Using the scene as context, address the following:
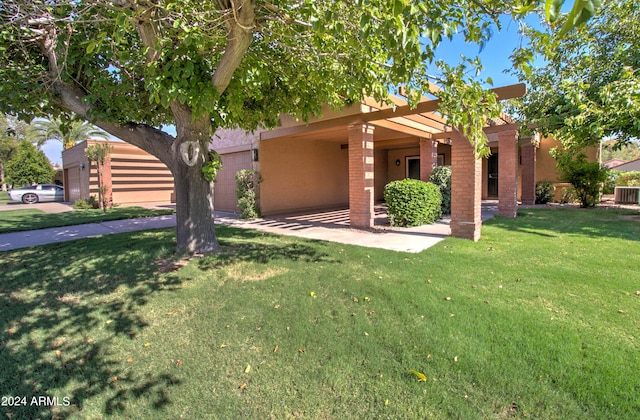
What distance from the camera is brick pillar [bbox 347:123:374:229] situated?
8.10 meters

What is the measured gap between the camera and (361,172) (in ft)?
26.6

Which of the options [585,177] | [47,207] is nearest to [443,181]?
[585,177]

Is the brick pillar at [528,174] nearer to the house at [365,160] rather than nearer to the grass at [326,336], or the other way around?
A: the house at [365,160]

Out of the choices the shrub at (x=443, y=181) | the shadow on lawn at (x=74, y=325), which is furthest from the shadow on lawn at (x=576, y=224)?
the shadow on lawn at (x=74, y=325)

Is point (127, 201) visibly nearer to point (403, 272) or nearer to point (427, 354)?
point (403, 272)

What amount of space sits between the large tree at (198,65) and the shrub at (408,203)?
10.2ft

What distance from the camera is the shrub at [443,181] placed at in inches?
404

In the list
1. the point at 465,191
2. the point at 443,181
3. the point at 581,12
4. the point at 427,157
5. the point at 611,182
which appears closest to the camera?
the point at 581,12

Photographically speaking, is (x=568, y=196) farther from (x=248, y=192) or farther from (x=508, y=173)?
(x=248, y=192)

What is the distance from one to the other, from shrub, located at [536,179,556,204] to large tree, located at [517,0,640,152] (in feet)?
15.3

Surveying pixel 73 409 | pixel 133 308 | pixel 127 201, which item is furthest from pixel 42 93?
pixel 127 201

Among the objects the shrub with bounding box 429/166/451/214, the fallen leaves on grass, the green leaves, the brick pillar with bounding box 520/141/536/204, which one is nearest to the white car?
the shrub with bounding box 429/166/451/214

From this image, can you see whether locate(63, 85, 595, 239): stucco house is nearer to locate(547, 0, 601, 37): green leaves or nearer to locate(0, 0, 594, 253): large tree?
locate(0, 0, 594, 253): large tree

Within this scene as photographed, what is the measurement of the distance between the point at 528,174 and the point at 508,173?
4.57 metres
